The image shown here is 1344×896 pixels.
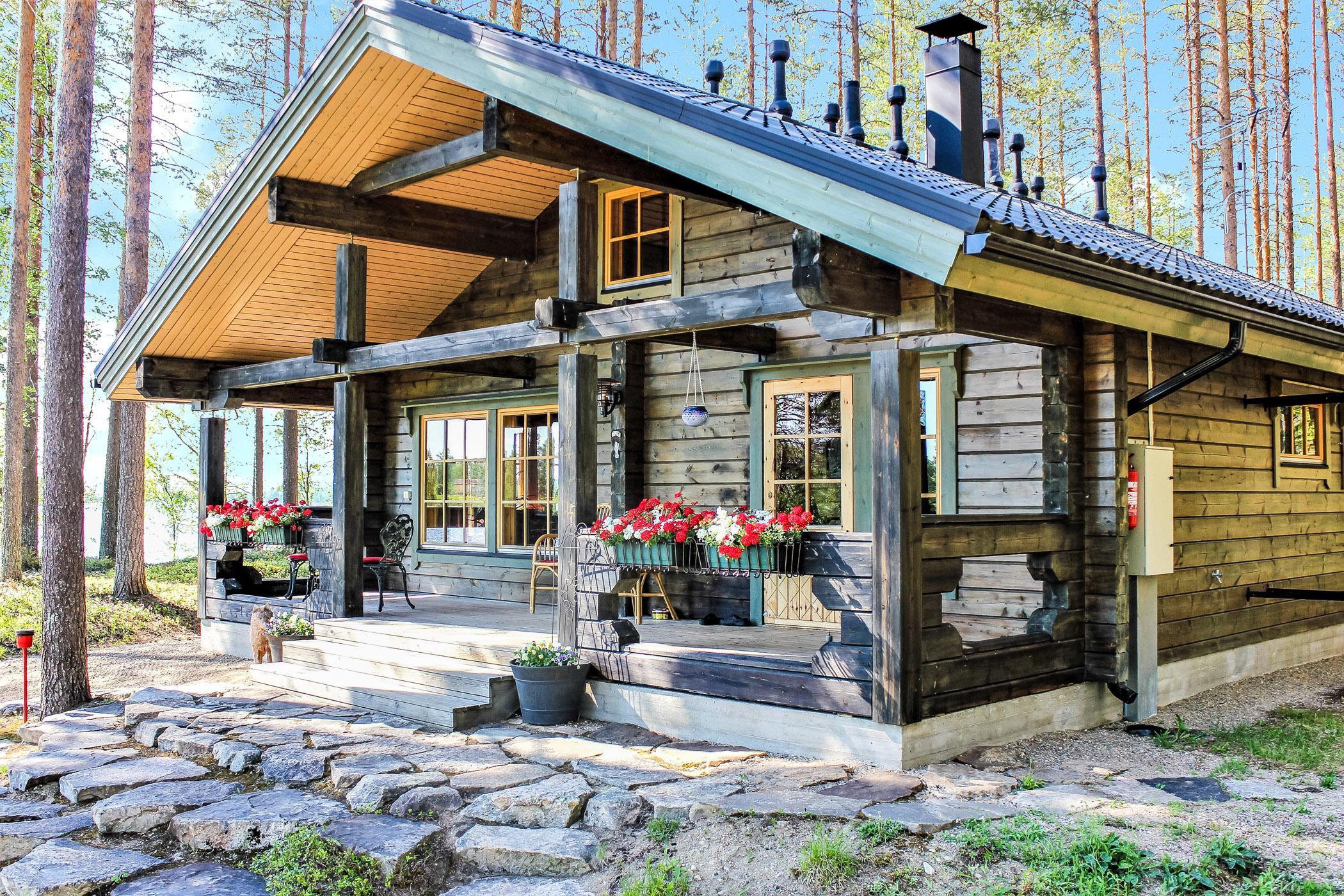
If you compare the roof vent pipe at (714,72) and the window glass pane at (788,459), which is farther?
the window glass pane at (788,459)

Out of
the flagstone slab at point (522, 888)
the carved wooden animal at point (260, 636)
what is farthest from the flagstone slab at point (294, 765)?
the carved wooden animal at point (260, 636)

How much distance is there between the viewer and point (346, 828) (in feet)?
14.8

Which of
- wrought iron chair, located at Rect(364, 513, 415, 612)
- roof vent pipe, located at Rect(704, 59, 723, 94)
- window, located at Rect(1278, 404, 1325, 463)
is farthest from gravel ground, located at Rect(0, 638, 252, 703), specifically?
window, located at Rect(1278, 404, 1325, 463)

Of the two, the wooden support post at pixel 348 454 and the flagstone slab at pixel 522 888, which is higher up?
the wooden support post at pixel 348 454

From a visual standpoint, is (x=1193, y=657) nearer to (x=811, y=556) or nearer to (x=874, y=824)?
(x=811, y=556)

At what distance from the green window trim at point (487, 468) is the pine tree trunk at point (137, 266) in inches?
138

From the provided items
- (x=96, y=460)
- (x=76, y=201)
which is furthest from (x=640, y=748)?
(x=96, y=460)

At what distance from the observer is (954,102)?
7809 millimetres

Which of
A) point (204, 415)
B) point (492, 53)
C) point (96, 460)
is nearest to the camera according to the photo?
point (492, 53)

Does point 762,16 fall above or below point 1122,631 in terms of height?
above

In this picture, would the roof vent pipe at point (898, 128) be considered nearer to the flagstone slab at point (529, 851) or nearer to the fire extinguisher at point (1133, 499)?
the fire extinguisher at point (1133, 499)

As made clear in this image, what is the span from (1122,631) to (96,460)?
6193 centimetres

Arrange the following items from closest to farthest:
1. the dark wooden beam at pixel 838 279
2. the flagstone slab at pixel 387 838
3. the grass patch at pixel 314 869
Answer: the grass patch at pixel 314 869 < the flagstone slab at pixel 387 838 < the dark wooden beam at pixel 838 279

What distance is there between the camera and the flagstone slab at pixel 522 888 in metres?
3.92
